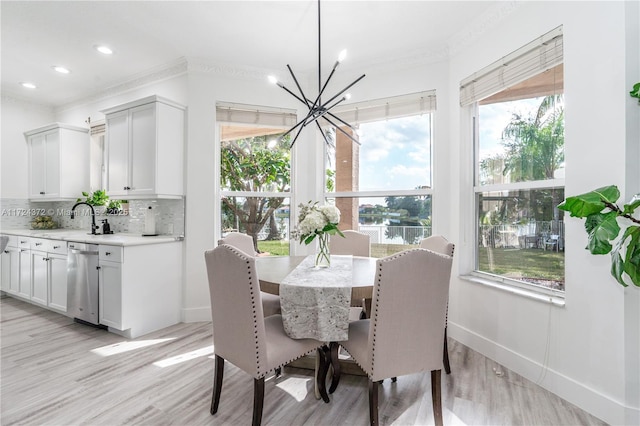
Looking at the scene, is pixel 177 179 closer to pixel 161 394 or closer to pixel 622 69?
pixel 161 394

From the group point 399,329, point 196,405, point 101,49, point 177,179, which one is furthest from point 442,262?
point 101,49

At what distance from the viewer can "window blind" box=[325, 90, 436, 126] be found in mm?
3223

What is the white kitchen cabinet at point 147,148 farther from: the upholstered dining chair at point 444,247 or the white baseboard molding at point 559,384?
the white baseboard molding at point 559,384

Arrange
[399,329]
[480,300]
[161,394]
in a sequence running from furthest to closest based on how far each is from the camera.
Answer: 1. [480,300]
2. [161,394]
3. [399,329]

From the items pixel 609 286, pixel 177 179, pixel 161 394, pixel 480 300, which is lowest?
pixel 161 394

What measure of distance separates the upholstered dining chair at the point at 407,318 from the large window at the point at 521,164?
1228 mm

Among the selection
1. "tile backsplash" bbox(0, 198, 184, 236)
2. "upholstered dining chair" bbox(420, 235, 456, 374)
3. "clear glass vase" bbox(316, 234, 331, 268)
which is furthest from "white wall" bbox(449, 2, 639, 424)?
"tile backsplash" bbox(0, 198, 184, 236)

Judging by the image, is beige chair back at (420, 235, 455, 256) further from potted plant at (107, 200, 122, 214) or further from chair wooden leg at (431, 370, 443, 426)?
potted plant at (107, 200, 122, 214)

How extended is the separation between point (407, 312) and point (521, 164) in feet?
5.62

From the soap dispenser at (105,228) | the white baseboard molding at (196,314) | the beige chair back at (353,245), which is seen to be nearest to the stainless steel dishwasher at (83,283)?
the soap dispenser at (105,228)

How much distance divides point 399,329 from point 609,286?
4.18 ft

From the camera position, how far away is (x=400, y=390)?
210cm

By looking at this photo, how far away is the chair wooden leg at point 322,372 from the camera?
197cm

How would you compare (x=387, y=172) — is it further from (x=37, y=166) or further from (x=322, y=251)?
(x=37, y=166)
